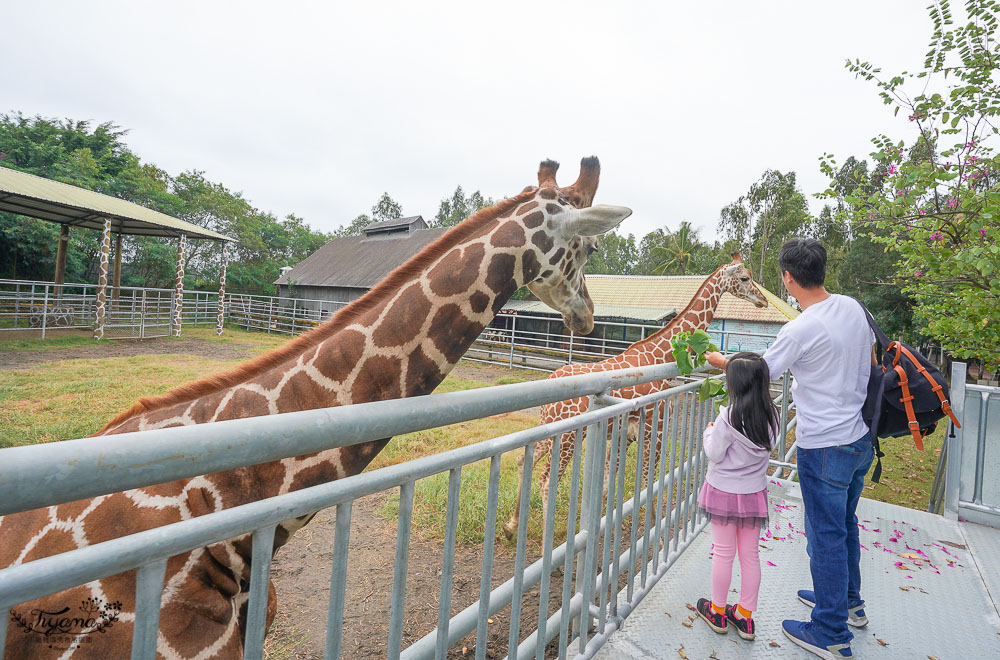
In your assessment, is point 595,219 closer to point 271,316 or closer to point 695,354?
point 695,354

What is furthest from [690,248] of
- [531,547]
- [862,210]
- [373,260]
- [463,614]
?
[463,614]

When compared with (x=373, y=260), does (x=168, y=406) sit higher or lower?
lower

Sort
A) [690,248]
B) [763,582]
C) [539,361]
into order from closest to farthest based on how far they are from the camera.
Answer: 1. [763,582]
2. [539,361]
3. [690,248]

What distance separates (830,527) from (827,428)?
1.27 feet

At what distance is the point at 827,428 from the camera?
186 cm

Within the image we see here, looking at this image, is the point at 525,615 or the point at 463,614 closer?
the point at 463,614

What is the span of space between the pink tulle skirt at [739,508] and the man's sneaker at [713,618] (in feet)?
1.22

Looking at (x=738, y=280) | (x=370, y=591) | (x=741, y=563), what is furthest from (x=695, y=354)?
(x=738, y=280)

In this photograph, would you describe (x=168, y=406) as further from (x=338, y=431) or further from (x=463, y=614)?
(x=463, y=614)

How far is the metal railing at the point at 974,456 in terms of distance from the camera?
3.14 meters

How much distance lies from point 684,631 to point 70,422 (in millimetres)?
6100

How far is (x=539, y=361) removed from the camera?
44.1 ft

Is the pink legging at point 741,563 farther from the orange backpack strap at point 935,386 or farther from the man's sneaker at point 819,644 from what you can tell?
the orange backpack strap at point 935,386

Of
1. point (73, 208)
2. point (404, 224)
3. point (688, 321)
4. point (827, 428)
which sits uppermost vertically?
point (404, 224)
